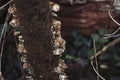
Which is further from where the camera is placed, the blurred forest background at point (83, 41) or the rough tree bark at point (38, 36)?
the blurred forest background at point (83, 41)

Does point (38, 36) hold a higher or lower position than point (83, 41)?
higher

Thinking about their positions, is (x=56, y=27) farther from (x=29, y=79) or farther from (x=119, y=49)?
(x=119, y=49)

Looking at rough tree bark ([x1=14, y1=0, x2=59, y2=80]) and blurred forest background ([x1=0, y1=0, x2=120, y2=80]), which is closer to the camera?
rough tree bark ([x1=14, y1=0, x2=59, y2=80])

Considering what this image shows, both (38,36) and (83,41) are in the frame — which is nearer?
(38,36)
